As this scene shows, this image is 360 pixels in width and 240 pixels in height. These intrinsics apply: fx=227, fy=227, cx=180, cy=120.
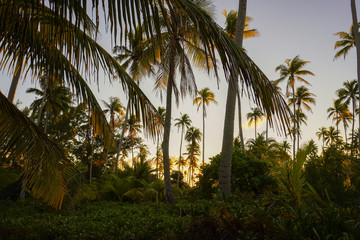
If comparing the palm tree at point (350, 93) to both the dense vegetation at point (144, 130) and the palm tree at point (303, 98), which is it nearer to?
the palm tree at point (303, 98)

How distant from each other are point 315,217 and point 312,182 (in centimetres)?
268

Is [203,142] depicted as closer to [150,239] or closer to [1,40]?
[150,239]

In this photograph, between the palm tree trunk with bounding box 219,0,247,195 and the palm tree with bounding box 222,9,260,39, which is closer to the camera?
the palm tree trunk with bounding box 219,0,247,195

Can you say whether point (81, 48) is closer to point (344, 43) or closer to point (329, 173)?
point (329, 173)

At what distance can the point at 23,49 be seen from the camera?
94.7 inches

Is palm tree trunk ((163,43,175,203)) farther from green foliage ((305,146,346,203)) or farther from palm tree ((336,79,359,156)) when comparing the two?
palm tree ((336,79,359,156))

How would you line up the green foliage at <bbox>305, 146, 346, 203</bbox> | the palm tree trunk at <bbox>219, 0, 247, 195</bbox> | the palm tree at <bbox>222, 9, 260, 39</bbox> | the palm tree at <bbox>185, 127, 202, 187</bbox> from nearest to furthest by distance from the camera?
the green foliage at <bbox>305, 146, 346, 203</bbox>, the palm tree trunk at <bbox>219, 0, 247, 195</bbox>, the palm tree at <bbox>222, 9, 260, 39</bbox>, the palm tree at <bbox>185, 127, 202, 187</bbox>

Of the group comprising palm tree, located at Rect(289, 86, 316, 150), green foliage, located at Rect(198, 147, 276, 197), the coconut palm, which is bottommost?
green foliage, located at Rect(198, 147, 276, 197)

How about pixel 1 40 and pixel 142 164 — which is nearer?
pixel 1 40

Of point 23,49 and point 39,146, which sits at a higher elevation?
point 23,49

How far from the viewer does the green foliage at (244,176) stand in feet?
32.9

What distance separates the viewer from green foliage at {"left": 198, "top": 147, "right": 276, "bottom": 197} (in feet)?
32.9

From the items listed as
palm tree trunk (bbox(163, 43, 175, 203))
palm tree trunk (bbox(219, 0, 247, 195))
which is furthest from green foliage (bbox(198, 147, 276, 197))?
palm tree trunk (bbox(219, 0, 247, 195))

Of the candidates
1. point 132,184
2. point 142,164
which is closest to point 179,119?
point 142,164
